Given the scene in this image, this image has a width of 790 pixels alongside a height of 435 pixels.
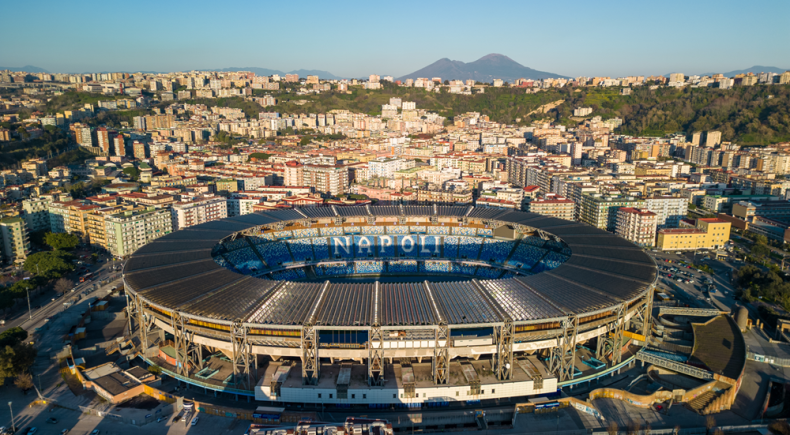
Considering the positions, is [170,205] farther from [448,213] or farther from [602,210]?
[602,210]

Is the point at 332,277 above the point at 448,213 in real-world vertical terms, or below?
below

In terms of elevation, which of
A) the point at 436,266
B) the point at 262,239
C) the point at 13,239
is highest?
the point at 262,239

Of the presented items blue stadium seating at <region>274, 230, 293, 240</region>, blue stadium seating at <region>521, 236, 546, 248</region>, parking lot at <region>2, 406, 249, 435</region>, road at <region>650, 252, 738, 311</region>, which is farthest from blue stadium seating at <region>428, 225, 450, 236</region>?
parking lot at <region>2, 406, 249, 435</region>

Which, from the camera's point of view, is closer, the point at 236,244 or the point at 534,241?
the point at 236,244

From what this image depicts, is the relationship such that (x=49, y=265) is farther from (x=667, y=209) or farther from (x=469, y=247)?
(x=667, y=209)

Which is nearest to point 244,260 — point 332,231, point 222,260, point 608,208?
point 222,260

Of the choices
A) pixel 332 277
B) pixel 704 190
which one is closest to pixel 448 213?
pixel 332 277

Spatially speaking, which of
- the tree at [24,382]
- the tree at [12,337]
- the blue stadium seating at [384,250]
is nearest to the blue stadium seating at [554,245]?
the blue stadium seating at [384,250]
